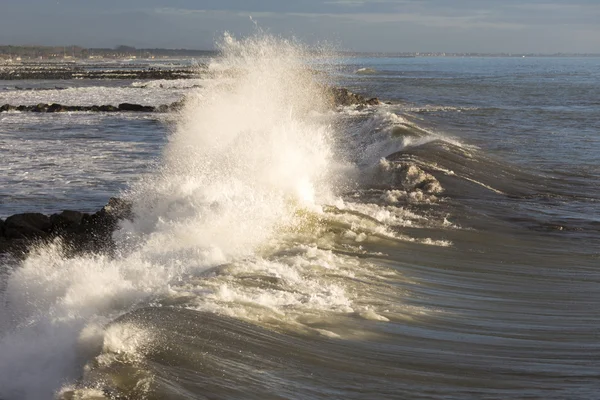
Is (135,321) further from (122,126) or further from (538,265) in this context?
(122,126)

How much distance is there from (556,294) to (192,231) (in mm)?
4419

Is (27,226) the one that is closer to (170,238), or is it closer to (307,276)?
(170,238)

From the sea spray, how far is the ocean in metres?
0.03

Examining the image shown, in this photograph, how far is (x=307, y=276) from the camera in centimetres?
834

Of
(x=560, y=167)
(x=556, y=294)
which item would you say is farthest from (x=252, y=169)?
(x=560, y=167)

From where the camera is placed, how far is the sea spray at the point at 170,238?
598 centimetres

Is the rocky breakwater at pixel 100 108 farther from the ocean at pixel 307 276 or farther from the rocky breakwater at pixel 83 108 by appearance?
the ocean at pixel 307 276

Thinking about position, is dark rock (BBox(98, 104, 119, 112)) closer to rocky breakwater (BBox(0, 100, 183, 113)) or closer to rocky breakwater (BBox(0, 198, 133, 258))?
rocky breakwater (BBox(0, 100, 183, 113))

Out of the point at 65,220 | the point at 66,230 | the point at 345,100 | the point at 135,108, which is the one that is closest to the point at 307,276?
the point at 66,230

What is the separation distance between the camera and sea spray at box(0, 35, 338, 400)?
5984mm

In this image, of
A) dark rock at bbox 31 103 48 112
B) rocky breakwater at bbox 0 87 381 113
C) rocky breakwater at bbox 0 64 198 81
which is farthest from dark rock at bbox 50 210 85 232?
rocky breakwater at bbox 0 64 198 81

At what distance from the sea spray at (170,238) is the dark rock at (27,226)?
2.07 feet

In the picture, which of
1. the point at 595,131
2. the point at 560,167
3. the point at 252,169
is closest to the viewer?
the point at 252,169

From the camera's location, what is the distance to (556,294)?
832cm
